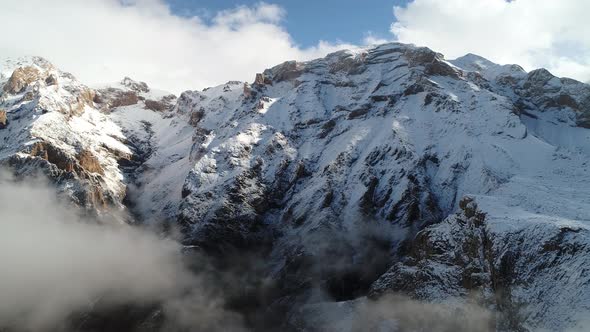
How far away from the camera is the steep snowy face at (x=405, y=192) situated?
302ft

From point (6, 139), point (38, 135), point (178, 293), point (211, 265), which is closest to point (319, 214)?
point (211, 265)

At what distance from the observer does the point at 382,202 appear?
510 ft

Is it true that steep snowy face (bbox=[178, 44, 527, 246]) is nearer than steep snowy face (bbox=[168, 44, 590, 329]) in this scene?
No

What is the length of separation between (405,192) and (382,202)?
717 centimetres

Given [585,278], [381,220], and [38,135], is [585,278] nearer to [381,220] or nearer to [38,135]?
[381,220]

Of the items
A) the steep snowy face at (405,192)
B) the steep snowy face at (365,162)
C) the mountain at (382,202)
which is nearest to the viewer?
the mountain at (382,202)

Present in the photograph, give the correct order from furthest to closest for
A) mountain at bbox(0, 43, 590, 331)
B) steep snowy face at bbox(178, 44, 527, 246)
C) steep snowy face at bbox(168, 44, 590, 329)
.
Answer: steep snowy face at bbox(178, 44, 527, 246) < steep snowy face at bbox(168, 44, 590, 329) < mountain at bbox(0, 43, 590, 331)

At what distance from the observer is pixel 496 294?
281ft

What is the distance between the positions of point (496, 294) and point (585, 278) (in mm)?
15483

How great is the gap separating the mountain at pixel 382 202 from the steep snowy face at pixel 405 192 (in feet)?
1.33

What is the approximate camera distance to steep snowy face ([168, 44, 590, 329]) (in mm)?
92062

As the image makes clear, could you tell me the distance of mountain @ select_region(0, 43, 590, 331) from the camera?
283 ft

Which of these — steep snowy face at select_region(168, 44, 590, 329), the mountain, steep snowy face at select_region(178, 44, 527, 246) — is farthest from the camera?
steep snowy face at select_region(178, 44, 527, 246)

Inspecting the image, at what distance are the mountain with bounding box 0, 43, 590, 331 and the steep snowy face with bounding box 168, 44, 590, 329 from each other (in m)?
0.40
